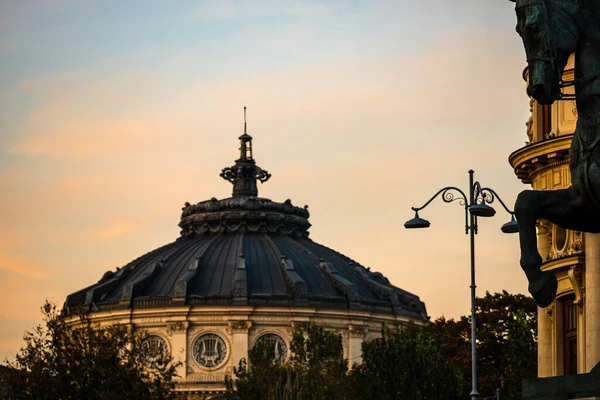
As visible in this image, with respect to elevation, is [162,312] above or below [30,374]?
above

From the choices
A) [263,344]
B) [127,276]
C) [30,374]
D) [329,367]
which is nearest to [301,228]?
[127,276]

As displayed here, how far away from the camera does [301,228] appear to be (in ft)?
600

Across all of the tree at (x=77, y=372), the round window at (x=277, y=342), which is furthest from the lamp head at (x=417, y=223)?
the round window at (x=277, y=342)

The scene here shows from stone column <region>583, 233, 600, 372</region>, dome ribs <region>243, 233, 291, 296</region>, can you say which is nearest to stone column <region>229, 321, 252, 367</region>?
dome ribs <region>243, 233, 291, 296</region>

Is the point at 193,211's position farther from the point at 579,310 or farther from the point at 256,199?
the point at 579,310

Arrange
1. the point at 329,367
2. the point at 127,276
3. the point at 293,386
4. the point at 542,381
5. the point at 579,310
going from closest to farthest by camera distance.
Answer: the point at 542,381, the point at 579,310, the point at 293,386, the point at 329,367, the point at 127,276

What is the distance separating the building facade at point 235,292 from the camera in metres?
165

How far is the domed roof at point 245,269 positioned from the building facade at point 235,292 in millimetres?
97

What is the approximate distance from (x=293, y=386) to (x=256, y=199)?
9912 centimetres

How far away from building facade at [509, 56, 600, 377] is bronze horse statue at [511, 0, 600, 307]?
3154 centimetres

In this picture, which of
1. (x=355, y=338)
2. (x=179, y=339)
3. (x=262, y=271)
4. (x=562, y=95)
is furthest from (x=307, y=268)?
(x=562, y=95)

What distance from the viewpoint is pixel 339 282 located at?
169750 millimetres

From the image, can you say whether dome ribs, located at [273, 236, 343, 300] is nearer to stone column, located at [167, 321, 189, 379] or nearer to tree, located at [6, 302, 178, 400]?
stone column, located at [167, 321, 189, 379]

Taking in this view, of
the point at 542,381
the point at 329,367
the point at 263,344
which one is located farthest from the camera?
the point at 263,344
